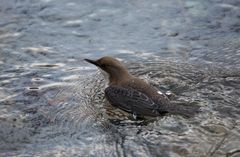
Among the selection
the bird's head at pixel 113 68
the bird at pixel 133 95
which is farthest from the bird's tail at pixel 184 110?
the bird's head at pixel 113 68

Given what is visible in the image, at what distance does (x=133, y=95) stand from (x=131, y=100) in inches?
3.8

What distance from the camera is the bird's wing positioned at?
6.29 metres

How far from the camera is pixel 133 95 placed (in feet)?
21.4

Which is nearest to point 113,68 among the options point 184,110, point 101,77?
point 101,77

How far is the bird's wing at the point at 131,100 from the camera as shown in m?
6.29

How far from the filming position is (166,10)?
29.2ft

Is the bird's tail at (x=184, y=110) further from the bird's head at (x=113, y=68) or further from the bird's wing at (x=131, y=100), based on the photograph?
the bird's head at (x=113, y=68)

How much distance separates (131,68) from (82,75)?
64 centimetres

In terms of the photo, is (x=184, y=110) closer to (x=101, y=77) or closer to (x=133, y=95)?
(x=133, y=95)

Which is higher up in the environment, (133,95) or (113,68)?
(113,68)

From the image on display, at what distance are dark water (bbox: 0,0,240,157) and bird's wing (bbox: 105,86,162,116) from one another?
124mm

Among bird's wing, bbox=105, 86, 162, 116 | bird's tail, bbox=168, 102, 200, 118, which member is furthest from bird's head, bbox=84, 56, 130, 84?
bird's tail, bbox=168, 102, 200, 118

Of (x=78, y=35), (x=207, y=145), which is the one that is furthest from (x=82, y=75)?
(x=207, y=145)

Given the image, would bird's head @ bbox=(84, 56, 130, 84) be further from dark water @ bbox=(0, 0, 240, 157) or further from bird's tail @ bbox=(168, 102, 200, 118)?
bird's tail @ bbox=(168, 102, 200, 118)
